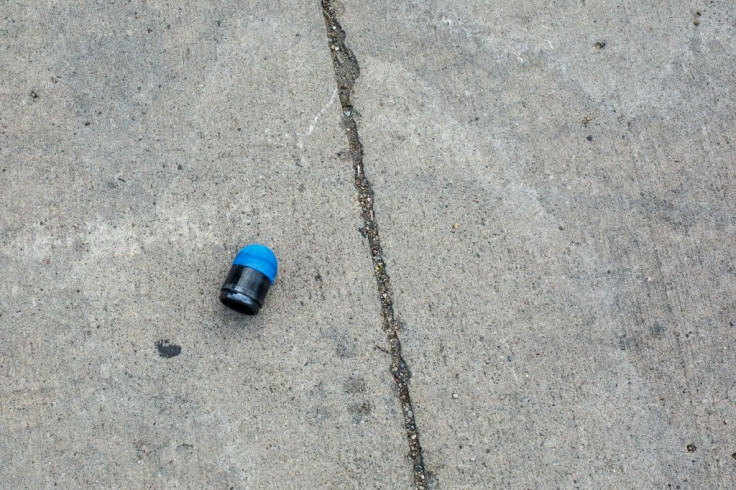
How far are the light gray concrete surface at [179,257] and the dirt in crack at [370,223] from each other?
0.12ft

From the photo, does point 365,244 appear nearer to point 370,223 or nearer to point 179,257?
point 370,223

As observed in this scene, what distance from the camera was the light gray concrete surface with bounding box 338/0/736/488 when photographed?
103 inches

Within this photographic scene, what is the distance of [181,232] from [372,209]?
2.52 ft

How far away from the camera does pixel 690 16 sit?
297 centimetres

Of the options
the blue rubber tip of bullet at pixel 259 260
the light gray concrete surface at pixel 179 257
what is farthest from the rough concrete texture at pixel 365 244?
the blue rubber tip of bullet at pixel 259 260

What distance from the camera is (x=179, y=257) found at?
8.71ft

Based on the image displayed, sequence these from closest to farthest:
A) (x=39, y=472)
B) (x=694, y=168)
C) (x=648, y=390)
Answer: (x=39, y=472)
(x=648, y=390)
(x=694, y=168)

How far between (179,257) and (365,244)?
74cm

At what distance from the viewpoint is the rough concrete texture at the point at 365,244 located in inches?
101

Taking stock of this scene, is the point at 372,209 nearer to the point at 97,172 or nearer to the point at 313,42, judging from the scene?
the point at 313,42

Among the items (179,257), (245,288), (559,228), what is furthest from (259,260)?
(559,228)

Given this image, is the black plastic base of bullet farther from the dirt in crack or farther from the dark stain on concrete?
the dirt in crack

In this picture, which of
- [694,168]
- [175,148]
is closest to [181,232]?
[175,148]

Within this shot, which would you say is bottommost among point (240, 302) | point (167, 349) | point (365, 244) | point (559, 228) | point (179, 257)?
point (167, 349)
